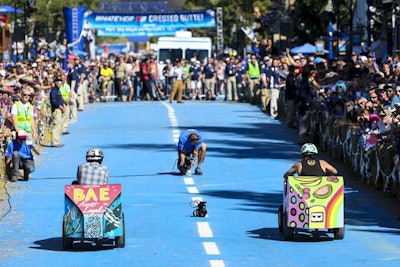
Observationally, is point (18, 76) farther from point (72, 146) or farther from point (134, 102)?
point (134, 102)

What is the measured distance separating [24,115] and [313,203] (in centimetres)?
1187

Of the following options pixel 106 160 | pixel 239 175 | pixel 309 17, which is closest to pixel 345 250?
pixel 239 175

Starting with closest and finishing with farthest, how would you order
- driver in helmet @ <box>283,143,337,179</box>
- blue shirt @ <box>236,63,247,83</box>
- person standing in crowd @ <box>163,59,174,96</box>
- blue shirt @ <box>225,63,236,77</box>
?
1. driver in helmet @ <box>283,143,337,179</box>
2. blue shirt @ <box>236,63,247,83</box>
3. blue shirt @ <box>225,63,236,77</box>
4. person standing in crowd @ <box>163,59,174,96</box>

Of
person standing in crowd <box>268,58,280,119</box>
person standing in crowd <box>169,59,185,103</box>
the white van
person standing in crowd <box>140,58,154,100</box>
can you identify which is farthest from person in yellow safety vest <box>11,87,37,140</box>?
the white van

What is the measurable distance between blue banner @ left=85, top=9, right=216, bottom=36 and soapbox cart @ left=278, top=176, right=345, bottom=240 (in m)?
48.8

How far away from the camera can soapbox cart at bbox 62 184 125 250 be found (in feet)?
55.5

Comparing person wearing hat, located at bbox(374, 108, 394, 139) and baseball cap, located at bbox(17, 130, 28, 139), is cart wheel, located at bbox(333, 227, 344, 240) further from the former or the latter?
baseball cap, located at bbox(17, 130, 28, 139)

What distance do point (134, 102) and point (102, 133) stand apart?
54.1 feet

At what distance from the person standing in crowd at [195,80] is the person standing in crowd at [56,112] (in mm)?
21036

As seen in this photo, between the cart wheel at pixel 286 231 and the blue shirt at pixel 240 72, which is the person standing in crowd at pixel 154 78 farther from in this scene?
the cart wheel at pixel 286 231

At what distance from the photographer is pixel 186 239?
18.2 meters

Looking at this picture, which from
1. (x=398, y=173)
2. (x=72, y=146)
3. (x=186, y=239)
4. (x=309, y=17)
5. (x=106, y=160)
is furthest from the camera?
(x=309, y=17)

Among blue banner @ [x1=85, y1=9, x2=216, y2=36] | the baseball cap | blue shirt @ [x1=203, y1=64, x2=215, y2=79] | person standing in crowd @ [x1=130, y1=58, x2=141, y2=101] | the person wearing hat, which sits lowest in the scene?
person standing in crowd @ [x1=130, y1=58, x2=141, y2=101]

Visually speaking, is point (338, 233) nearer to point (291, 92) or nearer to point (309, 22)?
point (291, 92)
